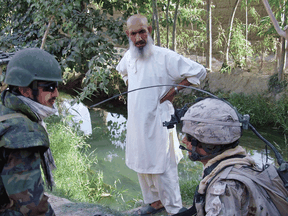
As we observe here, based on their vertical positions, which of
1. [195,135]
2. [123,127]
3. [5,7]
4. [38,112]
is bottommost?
[123,127]

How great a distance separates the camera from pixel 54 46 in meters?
4.77

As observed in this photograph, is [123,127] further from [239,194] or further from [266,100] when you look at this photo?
[239,194]

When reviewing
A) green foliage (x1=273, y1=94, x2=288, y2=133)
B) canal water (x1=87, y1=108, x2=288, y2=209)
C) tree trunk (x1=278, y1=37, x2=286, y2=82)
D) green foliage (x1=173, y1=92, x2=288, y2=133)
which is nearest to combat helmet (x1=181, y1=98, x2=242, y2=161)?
→ canal water (x1=87, y1=108, x2=288, y2=209)

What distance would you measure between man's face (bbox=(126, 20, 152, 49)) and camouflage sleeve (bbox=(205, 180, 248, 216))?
186 centimetres

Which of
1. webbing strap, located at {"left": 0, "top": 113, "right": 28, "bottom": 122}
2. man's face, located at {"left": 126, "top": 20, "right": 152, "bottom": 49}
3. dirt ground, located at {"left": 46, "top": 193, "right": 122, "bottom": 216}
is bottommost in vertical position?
dirt ground, located at {"left": 46, "top": 193, "right": 122, "bottom": 216}

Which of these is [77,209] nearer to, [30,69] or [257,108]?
[30,69]

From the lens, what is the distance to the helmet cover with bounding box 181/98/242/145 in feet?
4.55

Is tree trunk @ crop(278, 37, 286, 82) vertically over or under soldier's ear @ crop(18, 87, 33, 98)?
under

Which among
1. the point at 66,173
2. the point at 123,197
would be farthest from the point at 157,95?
the point at 66,173

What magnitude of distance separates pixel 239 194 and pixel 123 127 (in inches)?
257

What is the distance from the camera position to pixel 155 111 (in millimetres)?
2801

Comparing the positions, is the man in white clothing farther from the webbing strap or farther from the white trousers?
the webbing strap

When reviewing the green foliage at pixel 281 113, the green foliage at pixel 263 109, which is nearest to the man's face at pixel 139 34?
the green foliage at pixel 263 109

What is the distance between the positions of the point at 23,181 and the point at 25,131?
0.74ft
